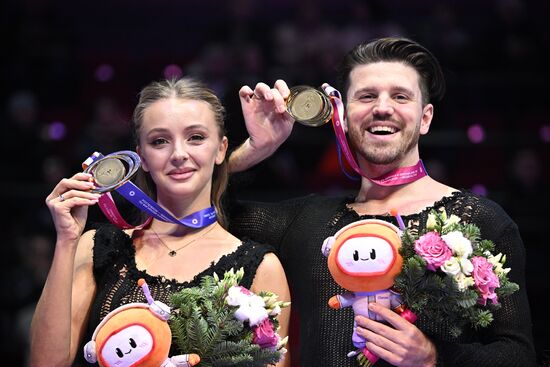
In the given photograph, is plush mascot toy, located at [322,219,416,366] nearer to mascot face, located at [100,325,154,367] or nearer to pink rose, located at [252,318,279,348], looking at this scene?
pink rose, located at [252,318,279,348]

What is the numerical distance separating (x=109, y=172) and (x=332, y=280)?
0.80 meters

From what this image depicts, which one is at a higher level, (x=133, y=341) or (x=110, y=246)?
(x=110, y=246)

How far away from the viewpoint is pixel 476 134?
231 inches

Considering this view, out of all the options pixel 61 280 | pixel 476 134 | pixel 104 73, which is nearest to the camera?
pixel 61 280

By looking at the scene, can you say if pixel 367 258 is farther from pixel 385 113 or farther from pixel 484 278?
pixel 385 113

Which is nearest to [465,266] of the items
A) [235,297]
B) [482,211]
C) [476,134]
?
[482,211]

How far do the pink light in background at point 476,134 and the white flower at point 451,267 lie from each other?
312 cm

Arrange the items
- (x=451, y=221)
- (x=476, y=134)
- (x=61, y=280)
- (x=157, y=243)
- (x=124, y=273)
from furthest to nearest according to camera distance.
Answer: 1. (x=476, y=134)
2. (x=157, y=243)
3. (x=124, y=273)
4. (x=61, y=280)
5. (x=451, y=221)

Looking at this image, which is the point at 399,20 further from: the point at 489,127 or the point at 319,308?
the point at 319,308

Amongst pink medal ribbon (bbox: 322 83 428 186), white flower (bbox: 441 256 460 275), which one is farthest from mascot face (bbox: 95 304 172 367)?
pink medal ribbon (bbox: 322 83 428 186)

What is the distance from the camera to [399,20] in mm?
7992

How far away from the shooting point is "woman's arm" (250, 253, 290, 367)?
3.14 meters

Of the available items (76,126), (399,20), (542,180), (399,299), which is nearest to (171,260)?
(399,299)

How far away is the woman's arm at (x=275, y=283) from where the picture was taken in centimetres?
314
